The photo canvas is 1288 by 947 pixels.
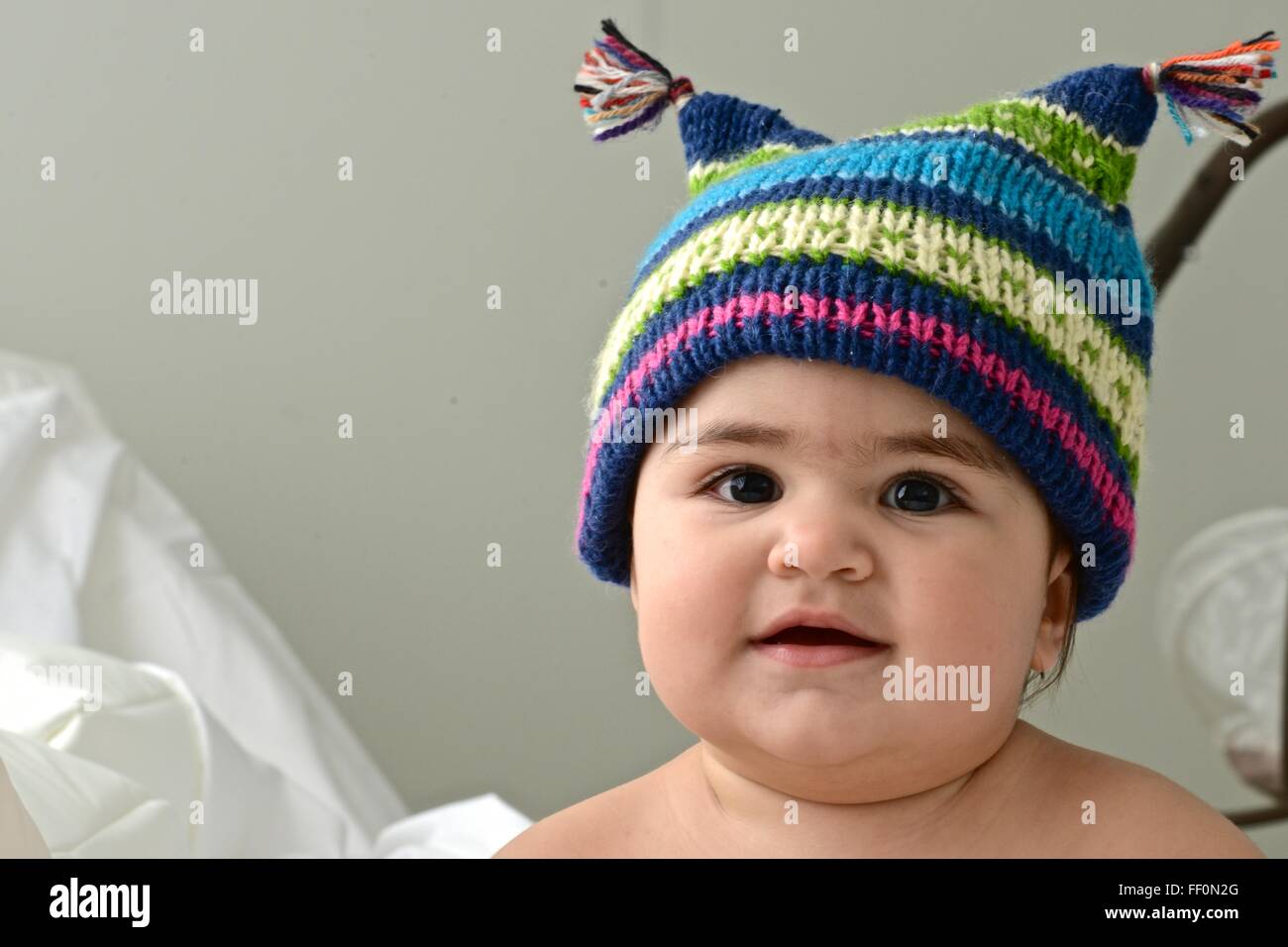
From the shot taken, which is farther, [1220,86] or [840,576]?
[1220,86]

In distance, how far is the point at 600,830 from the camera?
0.86m

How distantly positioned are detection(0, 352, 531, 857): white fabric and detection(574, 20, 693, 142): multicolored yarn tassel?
50cm

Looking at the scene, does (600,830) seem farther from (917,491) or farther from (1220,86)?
(1220,86)

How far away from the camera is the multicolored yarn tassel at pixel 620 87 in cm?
92

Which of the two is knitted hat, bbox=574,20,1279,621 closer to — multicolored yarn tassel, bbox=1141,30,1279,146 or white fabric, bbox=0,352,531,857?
multicolored yarn tassel, bbox=1141,30,1279,146

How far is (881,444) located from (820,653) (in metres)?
0.11

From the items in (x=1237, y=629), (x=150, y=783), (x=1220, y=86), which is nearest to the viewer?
(x=1220, y=86)

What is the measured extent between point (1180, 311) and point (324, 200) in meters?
1.11

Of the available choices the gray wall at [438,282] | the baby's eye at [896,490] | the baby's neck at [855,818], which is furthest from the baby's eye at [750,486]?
the gray wall at [438,282]

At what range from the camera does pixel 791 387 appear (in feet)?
2.40

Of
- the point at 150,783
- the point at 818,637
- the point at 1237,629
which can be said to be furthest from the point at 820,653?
the point at 1237,629

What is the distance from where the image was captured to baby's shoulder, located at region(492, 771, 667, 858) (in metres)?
0.85

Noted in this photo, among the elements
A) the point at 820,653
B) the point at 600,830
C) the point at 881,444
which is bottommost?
the point at 600,830

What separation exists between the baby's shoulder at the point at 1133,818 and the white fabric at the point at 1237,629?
68cm
